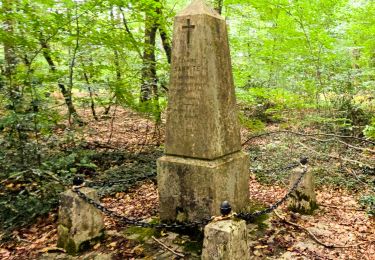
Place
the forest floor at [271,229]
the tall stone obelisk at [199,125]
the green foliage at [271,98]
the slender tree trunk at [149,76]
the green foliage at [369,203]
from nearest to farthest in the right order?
the forest floor at [271,229] < the tall stone obelisk at [199,125] < the green foliage at [369,203] < the slender tree trunk at [149,76] < the green foliage at [271,98]

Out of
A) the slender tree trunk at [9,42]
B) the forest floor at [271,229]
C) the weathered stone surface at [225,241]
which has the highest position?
the slender tree trunk at [9,42]

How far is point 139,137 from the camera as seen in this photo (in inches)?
426

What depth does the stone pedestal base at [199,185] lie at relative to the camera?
399 cm

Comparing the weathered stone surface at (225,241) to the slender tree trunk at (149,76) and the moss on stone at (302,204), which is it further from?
the slender tree trunk at (149,76)

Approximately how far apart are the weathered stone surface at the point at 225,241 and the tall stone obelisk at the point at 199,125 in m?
1.09

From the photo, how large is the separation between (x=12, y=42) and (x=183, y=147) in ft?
14.4

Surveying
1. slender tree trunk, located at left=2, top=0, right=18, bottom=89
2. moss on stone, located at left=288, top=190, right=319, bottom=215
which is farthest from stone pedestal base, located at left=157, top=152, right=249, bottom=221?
slender tree trunk, located at left=2, top=0, right=18, bottom=89

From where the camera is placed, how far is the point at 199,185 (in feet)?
13.3

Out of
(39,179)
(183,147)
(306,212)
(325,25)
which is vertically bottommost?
Result: (306,212)

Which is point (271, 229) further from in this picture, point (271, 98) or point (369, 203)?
point (271, 98)

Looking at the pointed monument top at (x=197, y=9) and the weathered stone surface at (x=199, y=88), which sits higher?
the pointed monument top at (x=197, y=9)

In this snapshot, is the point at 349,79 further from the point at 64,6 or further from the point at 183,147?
the point at 64,6

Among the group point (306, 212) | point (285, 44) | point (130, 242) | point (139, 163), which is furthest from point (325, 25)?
point (130, 242)

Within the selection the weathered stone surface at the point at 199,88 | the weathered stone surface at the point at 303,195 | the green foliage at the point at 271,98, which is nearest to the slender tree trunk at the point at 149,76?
the green foliage at the point at 271,98
